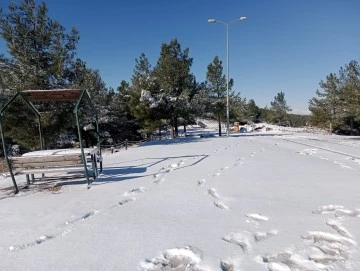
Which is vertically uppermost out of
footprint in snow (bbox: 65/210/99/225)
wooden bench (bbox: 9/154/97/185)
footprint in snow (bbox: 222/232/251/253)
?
wooden bench (bbox: 9/154/97/185)

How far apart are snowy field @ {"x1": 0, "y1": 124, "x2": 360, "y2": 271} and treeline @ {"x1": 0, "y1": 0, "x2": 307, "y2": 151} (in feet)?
31.2

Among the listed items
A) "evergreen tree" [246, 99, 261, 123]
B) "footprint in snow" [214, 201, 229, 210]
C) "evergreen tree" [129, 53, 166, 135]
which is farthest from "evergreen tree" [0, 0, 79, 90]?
"evergreen tree" [246, 99, 261, 123]

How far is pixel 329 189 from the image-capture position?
228 inches

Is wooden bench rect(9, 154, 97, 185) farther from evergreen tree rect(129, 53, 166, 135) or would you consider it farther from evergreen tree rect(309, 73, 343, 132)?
evergreen tree rect(309, 73, 343, 132)

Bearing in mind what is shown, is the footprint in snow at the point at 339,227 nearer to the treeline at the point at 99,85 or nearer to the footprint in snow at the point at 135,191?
the footprint in snow at the point at 135,191

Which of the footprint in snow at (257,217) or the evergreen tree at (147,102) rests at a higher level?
the evergreen tree at (147,102)

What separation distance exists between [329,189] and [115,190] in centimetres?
425

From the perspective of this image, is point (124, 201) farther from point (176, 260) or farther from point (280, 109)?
point (280, 109)

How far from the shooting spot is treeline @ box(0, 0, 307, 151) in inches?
620

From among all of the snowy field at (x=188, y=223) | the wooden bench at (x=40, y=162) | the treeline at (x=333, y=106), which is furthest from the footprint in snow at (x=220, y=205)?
the treeline at (x=333, y=106)

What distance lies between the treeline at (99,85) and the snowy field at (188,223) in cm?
951

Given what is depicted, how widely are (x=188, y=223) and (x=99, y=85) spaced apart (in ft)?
98.6

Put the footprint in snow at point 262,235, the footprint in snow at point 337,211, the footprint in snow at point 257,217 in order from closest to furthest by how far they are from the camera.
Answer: the footprint in snow at point 262,235, the footprint in snow at point 257,217, the footprint in snow at point 337,211

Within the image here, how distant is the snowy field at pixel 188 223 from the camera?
10.3ft
